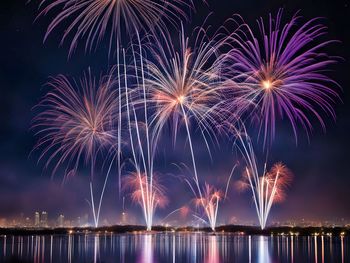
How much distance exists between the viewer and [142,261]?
150ft

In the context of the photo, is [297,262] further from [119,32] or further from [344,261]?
[119,32]

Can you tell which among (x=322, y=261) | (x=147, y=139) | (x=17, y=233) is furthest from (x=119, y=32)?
(x=17, y=233)

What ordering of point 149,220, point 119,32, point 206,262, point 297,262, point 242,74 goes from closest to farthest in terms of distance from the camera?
point 119,32 → point 242,74 → point 149,220 → point 206,262 → point 297,262

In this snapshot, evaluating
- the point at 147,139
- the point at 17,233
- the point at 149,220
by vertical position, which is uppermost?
the point at 147,139

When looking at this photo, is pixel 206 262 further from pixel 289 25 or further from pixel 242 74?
pixel 289 25

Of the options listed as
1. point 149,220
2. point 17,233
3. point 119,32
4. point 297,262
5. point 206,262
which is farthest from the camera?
point 17,233

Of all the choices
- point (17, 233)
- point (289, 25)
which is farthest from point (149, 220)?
point (17, 233)

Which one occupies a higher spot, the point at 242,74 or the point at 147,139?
the point at 242,74

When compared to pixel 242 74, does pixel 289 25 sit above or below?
above

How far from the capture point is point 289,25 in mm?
29859

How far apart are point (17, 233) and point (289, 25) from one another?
184 metres

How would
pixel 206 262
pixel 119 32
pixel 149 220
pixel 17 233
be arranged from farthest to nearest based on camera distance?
pixel 17 233 → pixel 206 262 → pixel 149 220 → pixel 119 32

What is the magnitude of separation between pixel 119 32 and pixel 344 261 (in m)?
33.7

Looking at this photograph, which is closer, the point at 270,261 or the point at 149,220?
the point at 149,220
